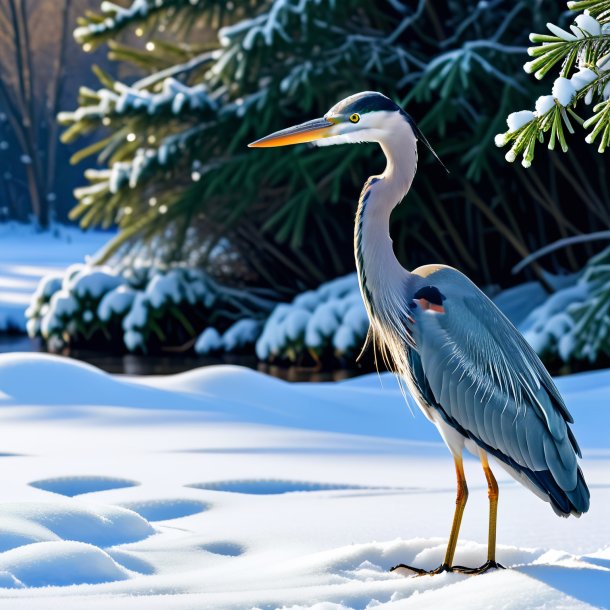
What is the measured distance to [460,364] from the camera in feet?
11.3

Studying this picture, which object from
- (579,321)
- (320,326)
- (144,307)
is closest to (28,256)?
(144,307)

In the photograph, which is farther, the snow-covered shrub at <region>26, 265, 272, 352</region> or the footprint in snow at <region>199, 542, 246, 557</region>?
the snow-covered shrub at <region>26, 265, 272, 352</region>

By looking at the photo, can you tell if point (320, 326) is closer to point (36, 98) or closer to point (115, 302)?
point (115, 302)

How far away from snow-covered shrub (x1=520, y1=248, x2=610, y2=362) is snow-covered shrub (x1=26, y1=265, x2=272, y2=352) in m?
3.63

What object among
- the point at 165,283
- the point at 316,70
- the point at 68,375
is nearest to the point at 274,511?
the point at 68,375

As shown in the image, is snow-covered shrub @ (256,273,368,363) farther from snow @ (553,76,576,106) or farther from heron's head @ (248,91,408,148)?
snow @ (553,76,576,106)

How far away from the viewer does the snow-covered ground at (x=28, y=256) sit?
16.3 m

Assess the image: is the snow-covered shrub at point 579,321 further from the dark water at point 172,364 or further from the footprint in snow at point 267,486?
the footprint in snow at point 267,486

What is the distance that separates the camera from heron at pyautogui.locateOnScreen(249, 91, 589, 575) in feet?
11.1

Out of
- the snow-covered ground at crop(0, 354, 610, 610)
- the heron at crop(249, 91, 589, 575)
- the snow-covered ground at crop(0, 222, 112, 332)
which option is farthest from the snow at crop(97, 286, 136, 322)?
the heron at crop(249, 91, 589, 575)

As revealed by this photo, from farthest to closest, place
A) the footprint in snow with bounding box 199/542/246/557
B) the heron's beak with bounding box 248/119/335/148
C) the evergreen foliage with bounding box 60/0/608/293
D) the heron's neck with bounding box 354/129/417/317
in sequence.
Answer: the evergreen foliage with bounding box 60/0/608/293 < the footprint in snow with bounding box 199/542/246/557 < the heron's beak with bounding box 248/119/335/148 < the heron's neck with bounding box 354/129/417/317

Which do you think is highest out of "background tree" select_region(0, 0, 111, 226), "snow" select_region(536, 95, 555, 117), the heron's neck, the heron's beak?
"background tree" select_region(0, 0, 111, 226)

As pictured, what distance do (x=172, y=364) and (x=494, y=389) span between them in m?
9.06

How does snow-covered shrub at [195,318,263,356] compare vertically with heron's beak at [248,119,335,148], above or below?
below
